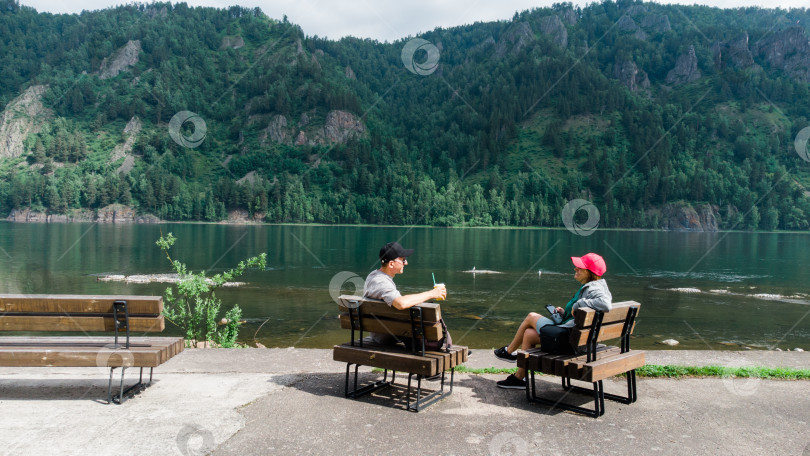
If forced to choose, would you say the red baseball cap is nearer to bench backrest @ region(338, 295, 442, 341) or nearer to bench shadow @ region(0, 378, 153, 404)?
bench backrest @ region(338, 295, 442, 341)

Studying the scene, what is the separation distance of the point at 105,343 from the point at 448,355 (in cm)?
416

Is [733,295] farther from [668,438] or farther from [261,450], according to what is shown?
[261,450]

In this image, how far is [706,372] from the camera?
8.67 metres

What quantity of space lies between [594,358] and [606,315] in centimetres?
52

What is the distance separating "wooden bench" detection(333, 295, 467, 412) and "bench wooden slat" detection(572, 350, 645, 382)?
1487mm

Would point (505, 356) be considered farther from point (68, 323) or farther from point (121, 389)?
point (68, 323)

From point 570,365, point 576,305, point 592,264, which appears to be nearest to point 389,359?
point 570,365

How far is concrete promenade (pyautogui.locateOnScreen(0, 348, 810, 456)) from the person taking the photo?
5711 millimetres

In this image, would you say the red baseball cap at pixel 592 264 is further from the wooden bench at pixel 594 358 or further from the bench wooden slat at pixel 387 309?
the bench wooden slat at pixel 387 309

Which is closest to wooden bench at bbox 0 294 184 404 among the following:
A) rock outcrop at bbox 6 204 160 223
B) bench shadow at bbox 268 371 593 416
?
bench shadow at bbox 268 371 593 416

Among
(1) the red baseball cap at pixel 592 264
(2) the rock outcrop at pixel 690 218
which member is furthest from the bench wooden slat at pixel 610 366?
(2) the rock outcrop at pixel 690 218

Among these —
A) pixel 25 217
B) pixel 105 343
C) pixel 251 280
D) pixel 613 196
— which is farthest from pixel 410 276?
pixel 25 217

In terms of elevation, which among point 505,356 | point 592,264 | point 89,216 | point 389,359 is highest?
point 592,264

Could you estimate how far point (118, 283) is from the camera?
132 ft
